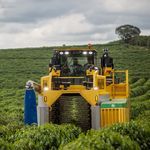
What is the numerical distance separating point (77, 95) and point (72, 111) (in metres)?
0.51

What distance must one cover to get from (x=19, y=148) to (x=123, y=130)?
233 cm

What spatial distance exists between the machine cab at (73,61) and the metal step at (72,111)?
4.17 ft

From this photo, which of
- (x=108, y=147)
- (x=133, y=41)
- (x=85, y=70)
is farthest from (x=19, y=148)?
(x=133, y=41)

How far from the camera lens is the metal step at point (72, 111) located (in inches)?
674

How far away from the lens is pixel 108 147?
9.57m

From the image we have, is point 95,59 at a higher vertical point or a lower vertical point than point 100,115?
higher

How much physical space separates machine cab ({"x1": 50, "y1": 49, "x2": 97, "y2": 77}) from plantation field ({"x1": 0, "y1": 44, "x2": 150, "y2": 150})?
236cm

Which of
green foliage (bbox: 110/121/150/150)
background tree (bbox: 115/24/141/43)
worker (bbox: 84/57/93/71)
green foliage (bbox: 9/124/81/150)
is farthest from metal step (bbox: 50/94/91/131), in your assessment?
background tree (bbox: 115/24/141/43)

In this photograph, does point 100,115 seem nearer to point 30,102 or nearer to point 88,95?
point 88,95

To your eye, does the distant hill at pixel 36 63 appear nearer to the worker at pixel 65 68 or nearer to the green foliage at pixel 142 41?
the green foliage at pixel 142 41

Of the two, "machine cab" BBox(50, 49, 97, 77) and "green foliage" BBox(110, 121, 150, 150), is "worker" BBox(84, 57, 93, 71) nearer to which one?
"machine cab" BBox(50, 49, 97, 77)

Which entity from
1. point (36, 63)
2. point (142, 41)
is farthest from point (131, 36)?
point (36, 63)

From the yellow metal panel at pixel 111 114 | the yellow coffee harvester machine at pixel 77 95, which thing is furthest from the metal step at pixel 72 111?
the yellow metal panel at pixel 111 114

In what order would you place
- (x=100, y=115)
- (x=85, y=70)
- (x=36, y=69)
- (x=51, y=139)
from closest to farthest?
(x=51, y=139), (x=100, y=115), (x=85, y=70), (x=36, y=69)
